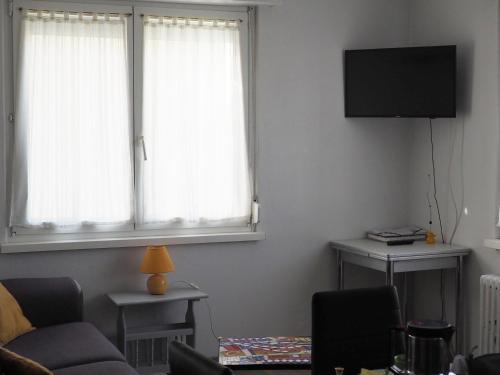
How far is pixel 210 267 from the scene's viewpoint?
496 centimetres

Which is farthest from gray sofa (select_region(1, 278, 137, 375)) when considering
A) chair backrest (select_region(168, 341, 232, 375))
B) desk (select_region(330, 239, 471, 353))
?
desk (select_region(330, 239, 471, 353))

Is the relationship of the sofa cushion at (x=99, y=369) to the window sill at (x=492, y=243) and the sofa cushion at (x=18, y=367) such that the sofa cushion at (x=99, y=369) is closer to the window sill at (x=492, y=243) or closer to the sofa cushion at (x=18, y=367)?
the sofa cushion at (x=18, y=367)

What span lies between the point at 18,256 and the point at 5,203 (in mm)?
330

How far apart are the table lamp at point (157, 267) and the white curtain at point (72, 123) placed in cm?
33

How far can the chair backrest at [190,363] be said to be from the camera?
203cm

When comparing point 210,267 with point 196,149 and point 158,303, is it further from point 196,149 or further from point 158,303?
point 196,149

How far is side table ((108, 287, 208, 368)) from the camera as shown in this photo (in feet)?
14.5

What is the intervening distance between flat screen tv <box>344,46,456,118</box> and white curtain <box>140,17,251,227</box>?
81 centimetres

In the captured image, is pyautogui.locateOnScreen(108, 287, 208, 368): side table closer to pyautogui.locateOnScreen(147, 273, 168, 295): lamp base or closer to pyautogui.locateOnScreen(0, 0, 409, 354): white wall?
pyautogui.locateOnScreen(147, 273, 168, 295): lamp base

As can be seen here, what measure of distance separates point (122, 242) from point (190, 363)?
8.63ft

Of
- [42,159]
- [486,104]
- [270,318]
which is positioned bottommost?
[270,318]

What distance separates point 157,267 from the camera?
4.57m

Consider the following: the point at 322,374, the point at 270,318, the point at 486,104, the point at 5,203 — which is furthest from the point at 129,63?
the point at 322,374

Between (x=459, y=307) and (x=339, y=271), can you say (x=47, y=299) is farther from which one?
(x=459, y=307)
